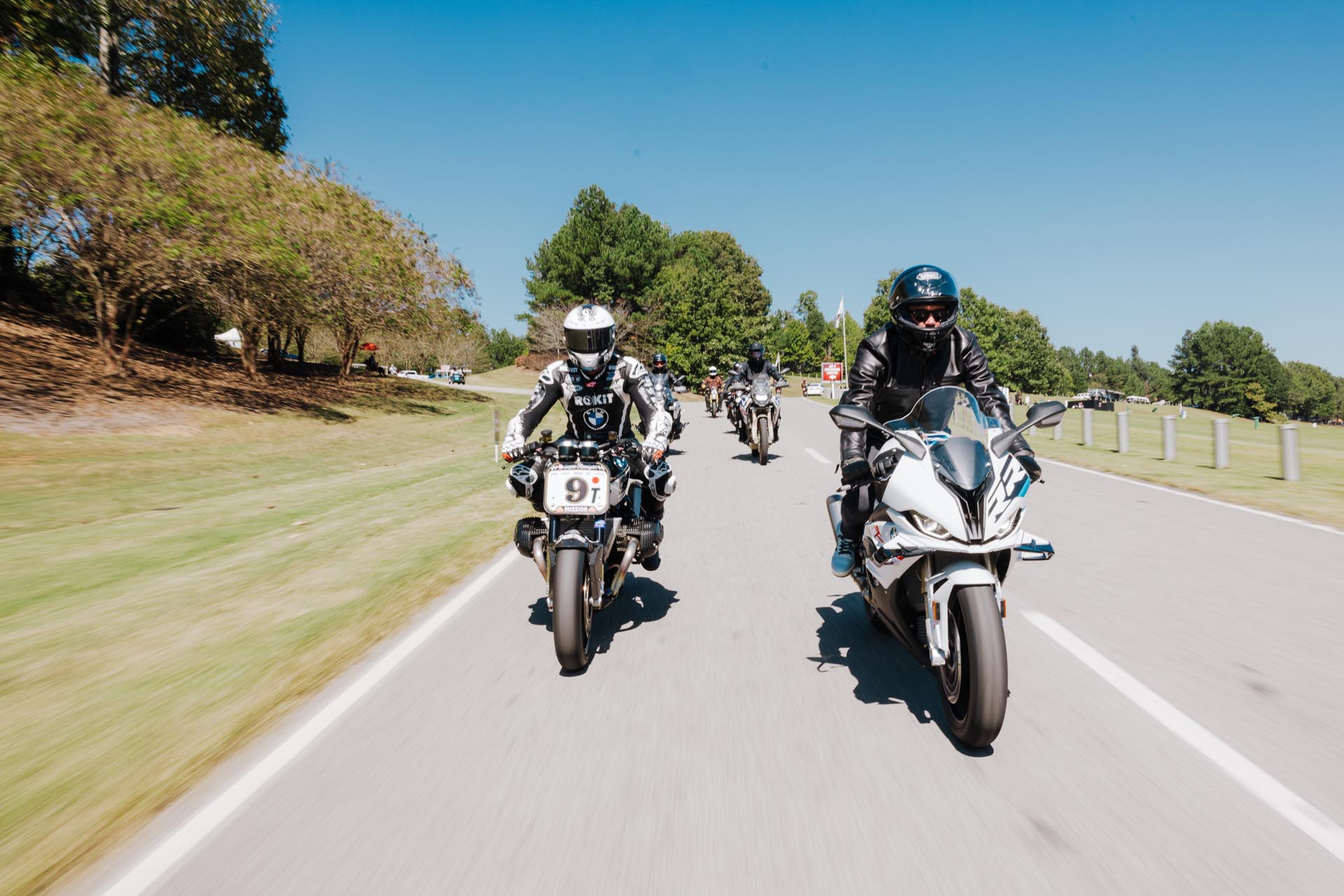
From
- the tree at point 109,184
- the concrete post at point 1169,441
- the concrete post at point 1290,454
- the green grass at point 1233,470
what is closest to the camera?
the green grass at point 1233,470

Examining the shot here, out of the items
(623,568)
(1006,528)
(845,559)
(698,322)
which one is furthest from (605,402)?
(698,322)

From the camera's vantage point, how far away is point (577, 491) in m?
4.49

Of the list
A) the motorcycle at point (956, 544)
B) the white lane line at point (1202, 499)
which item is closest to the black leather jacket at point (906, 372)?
the motorcycle at point (956, 544)

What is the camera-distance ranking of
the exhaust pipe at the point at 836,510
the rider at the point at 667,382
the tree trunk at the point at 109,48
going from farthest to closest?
1. the tree trunk at the point at 109,48
2. the rider at the point at 667,382
3. the exhaust pipe at the point at 836,510

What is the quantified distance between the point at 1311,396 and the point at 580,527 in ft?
640

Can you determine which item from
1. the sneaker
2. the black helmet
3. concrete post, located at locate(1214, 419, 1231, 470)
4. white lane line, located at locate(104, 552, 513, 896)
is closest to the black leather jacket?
the black helmet

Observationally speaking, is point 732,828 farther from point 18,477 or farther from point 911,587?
point 18,477

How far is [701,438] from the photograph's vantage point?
2111cm

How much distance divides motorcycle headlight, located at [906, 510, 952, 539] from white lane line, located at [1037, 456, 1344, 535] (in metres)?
7.21

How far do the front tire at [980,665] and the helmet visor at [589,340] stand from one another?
2768 mm

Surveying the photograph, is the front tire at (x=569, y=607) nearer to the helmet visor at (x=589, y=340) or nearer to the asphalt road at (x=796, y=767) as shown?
the asphalt road at (x=796, y=767)

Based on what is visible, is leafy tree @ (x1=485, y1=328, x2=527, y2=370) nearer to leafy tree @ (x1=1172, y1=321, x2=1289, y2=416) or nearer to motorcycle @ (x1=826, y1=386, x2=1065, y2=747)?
leafy tree @ (x1=1172, y1=321, x2=1289, y2=416)

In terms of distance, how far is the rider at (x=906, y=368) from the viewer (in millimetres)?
4385

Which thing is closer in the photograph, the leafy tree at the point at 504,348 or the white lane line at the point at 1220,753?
the white lane line at the point at 1220,753
